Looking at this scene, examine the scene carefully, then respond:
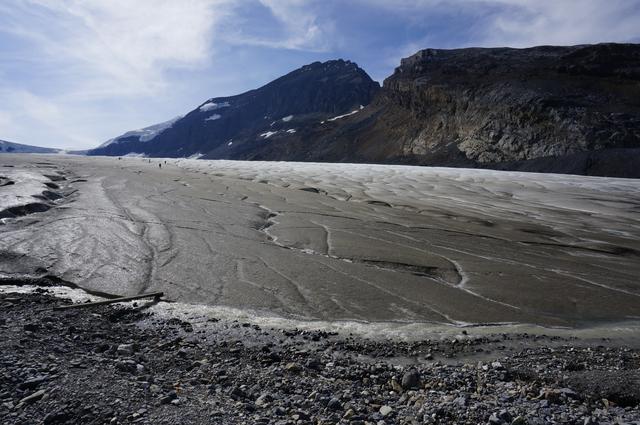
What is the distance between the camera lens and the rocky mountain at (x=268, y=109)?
513ft

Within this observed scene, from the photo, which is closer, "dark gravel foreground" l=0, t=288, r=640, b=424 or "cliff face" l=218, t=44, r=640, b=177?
"dark gravel foreground" l=0, t=288, r=640, b=424

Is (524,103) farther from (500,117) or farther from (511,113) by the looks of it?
(500,117)

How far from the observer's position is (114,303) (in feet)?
15.5

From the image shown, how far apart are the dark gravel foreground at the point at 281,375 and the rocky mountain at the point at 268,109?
470ft

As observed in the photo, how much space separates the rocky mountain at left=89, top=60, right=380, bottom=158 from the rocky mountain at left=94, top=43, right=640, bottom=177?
57187 millimetres

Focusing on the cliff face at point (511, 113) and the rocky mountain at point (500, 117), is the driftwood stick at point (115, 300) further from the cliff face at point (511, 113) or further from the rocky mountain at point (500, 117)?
the rocky mountain at point (500, 117)

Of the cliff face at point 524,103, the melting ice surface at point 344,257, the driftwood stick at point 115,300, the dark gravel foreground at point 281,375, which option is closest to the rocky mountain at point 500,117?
the cliff face at point 524,103

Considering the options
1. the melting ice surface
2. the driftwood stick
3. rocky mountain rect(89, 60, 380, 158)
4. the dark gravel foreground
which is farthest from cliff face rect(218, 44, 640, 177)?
rocky mountain rect(89, 60, 380, 158)

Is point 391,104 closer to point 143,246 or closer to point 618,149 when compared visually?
point 618,149

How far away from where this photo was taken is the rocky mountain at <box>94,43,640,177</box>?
4022cm

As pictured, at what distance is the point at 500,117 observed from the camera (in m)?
52.1

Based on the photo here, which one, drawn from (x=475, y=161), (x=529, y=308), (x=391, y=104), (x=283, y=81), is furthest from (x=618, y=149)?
(x=283, y=81)

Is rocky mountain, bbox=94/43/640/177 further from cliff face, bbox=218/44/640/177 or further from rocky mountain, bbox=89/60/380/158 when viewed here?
rocky mountain, bbox=89/60/380/158

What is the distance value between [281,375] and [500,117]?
5550 cm
